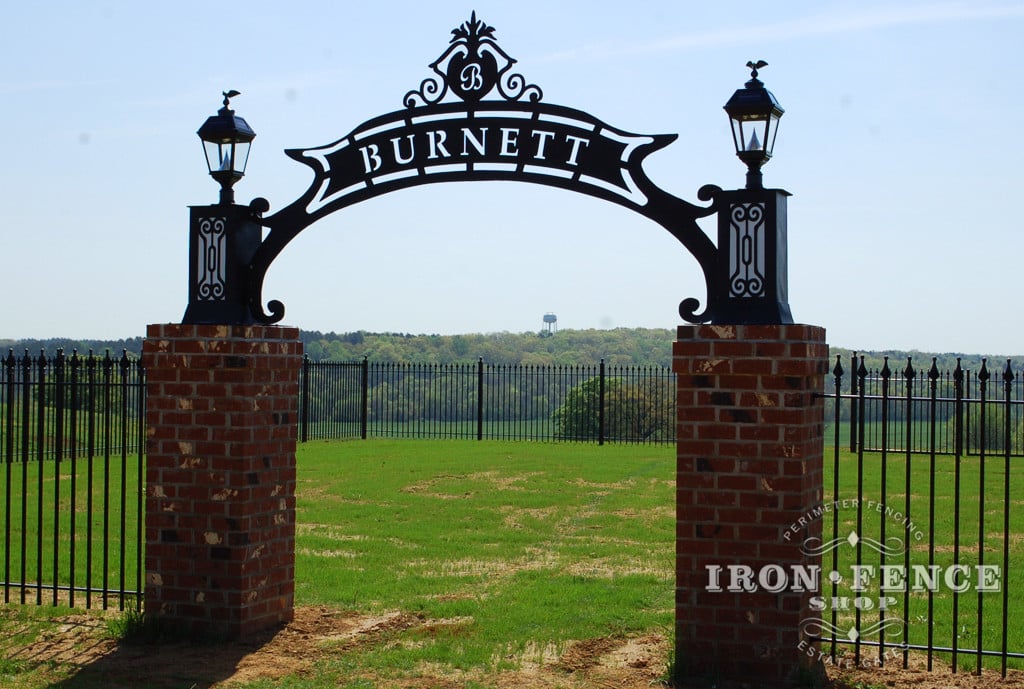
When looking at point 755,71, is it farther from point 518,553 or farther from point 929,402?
point 518,553

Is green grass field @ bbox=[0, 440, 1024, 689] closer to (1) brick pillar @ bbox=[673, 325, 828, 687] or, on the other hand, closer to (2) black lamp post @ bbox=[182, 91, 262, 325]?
(1) brick pillar @ bbox=[673, 325, 828, 687]

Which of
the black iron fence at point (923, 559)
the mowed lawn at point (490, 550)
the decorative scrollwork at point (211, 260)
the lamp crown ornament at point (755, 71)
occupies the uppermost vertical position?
the lamp crown ornament at point (755, 71)

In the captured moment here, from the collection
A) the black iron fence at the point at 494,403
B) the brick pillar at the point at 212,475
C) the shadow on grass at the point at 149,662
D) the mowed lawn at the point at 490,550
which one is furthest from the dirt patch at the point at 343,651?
the black iron fence at the point at 494,403

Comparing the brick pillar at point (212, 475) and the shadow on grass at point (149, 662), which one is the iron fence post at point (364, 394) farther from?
the shadow on grass at point (149, 662)

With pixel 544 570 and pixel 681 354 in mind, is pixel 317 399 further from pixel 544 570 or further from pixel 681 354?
pixel 681 354

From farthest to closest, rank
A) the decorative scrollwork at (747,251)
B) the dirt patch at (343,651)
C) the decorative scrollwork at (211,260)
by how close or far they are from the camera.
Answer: the decorative scrollwork at (211,260), the decorative scrollwork at (747,251), the dirt patch at (343,651)

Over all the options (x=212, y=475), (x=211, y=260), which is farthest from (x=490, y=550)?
(x=211, y=260)

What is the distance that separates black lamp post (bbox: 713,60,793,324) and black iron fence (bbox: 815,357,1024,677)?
640 millimetres

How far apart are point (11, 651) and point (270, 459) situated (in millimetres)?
2030

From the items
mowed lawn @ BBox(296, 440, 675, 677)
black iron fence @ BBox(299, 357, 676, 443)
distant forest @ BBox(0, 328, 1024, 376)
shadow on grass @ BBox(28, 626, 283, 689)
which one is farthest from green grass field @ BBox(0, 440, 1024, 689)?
distant forest @ BBox(0, 328, 1024, 376)

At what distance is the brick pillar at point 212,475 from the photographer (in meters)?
6.80

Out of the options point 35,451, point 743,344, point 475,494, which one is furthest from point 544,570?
point 35,451

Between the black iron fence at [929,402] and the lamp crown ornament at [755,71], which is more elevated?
the lamp crown ornament at [755,71]

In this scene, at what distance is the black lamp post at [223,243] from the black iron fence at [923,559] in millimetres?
3973
